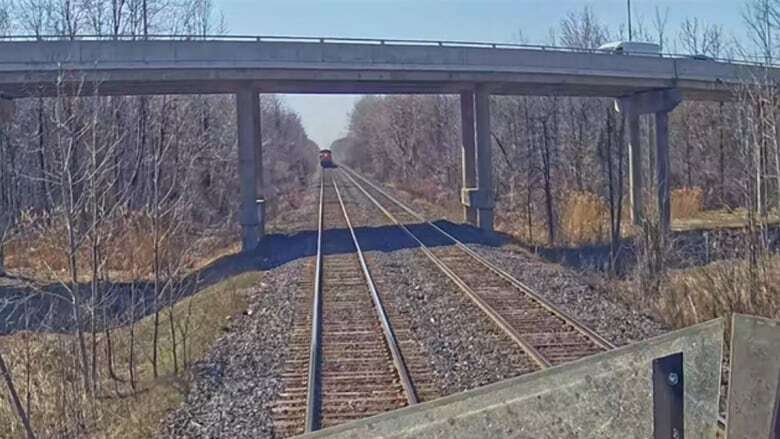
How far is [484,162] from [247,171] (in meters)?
9.15

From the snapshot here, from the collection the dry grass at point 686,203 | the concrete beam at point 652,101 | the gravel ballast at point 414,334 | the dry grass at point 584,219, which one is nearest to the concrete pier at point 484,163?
the dry grass at point 584,219

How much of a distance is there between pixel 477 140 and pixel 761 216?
1594 centimetres

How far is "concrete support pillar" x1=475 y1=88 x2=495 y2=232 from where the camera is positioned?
26547mm

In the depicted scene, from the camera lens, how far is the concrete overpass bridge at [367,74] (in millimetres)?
19797

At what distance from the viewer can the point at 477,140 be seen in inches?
1063

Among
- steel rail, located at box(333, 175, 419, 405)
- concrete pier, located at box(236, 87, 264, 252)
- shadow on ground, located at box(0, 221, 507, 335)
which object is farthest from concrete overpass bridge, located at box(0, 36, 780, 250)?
steel rail, located at box(333, 175, 419, 405)

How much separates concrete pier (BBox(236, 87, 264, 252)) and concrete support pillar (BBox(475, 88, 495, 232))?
8.52 m

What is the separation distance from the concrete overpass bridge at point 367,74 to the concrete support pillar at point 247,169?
4cm

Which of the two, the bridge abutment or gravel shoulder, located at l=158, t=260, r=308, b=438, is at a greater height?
the bridge abutment

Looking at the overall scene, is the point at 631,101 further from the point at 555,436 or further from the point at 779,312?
the point at 555,436

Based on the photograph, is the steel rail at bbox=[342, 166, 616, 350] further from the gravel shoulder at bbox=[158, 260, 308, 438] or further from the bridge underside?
the bridge underside

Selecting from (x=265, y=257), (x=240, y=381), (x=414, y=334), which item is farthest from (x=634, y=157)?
(x=240, y=381)

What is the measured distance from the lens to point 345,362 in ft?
28.6

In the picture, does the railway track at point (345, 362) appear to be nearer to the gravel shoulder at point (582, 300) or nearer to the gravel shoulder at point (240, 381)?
the gravel shoulder at point (240, 381)
